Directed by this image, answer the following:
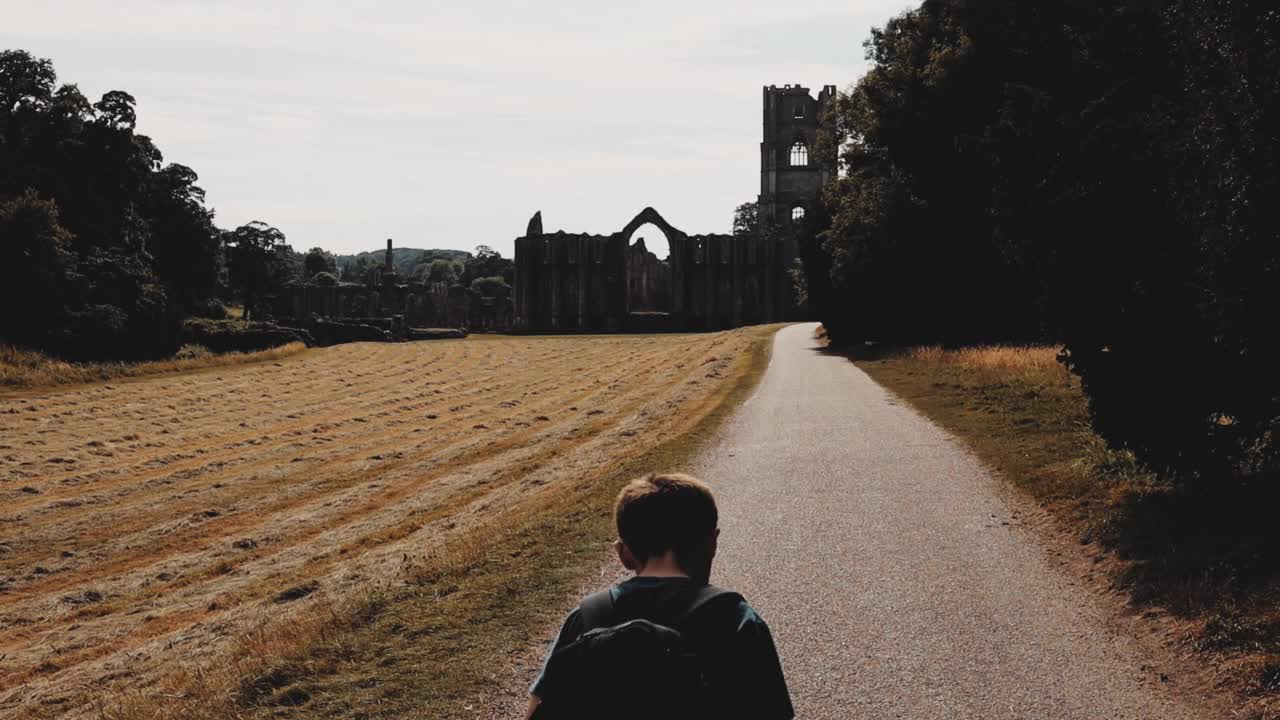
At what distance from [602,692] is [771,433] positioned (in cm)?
1695

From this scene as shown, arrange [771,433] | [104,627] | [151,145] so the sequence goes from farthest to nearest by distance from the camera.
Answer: [151,145] < [771,433] < [104,627]

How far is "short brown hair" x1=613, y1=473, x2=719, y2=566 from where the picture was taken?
341 cm

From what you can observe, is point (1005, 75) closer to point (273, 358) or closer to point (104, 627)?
point (104, 627)

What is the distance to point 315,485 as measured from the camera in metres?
21.1

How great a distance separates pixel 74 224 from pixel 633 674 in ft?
179

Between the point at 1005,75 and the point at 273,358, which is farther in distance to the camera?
the point at 273,358

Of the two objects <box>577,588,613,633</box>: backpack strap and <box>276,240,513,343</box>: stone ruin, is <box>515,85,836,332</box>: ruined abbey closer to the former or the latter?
<box>276,240,513,343</box>: stone ruin

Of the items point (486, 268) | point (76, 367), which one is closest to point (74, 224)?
point (76, 367)

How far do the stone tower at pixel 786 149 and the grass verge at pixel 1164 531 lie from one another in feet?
366

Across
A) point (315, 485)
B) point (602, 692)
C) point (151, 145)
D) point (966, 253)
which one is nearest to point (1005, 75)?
point (966, 253)

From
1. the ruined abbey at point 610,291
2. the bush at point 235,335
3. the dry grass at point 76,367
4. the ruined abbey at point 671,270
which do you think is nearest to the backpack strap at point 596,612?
the dry grass at point 76,367

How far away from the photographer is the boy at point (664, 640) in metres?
3.19

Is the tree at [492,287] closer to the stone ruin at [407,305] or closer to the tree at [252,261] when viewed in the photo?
the stone ruin at [407,305]

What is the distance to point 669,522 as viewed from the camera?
134 inches
